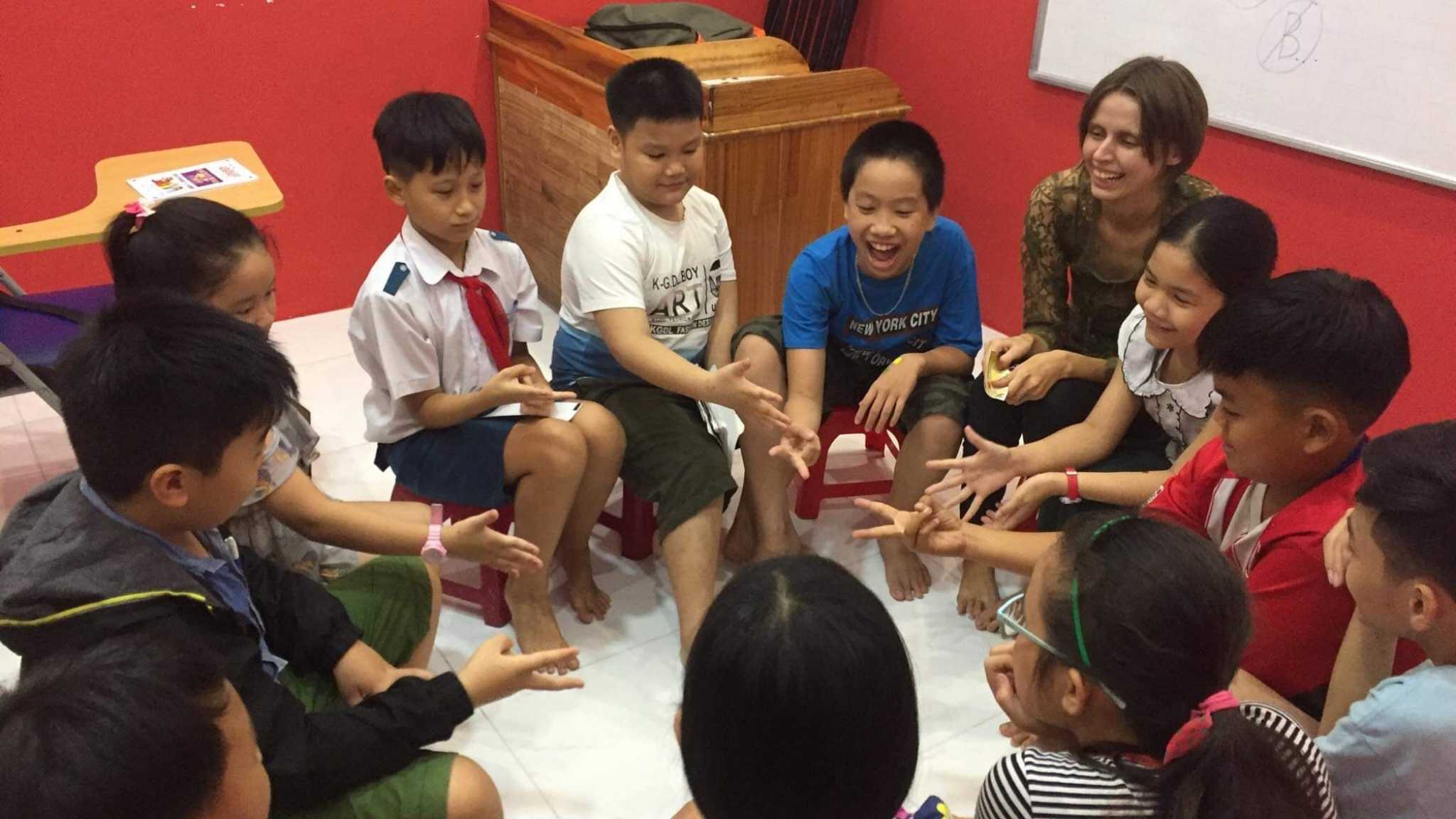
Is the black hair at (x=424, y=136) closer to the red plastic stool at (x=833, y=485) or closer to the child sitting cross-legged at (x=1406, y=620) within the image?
the red plastic stool at (x=833, y=485)

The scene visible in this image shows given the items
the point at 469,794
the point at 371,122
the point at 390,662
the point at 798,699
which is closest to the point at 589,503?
the point at 390,662

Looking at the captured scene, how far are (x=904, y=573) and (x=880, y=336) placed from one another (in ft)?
1.49

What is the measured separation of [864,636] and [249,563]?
0.94 meters

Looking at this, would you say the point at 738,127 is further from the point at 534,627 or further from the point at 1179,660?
the point at 1179,660

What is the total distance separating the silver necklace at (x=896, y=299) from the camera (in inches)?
78.3

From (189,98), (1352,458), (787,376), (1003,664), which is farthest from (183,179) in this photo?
(1352,458)

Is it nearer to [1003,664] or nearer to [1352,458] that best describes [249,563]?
[1003,664]

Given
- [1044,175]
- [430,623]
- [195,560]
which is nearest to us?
[195,560]

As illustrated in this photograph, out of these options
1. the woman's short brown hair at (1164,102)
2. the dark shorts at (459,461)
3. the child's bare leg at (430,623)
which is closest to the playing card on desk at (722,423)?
the dark shorts at (459,461)

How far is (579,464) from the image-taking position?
5.77 feet

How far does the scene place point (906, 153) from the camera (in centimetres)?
188

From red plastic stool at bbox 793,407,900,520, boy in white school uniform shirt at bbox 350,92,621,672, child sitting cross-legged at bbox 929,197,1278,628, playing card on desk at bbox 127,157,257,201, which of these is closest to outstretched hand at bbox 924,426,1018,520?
child sitting cross-legged at bbox 929,197,1278,628

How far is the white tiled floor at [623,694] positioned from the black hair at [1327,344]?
664mm

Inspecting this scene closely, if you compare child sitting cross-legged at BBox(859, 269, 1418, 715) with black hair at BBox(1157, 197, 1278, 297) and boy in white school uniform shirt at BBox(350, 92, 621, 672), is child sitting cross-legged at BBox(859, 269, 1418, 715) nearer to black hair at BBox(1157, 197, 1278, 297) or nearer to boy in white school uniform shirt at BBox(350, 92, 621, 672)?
black hair at BBox(1157, 197, 1278, 297)
